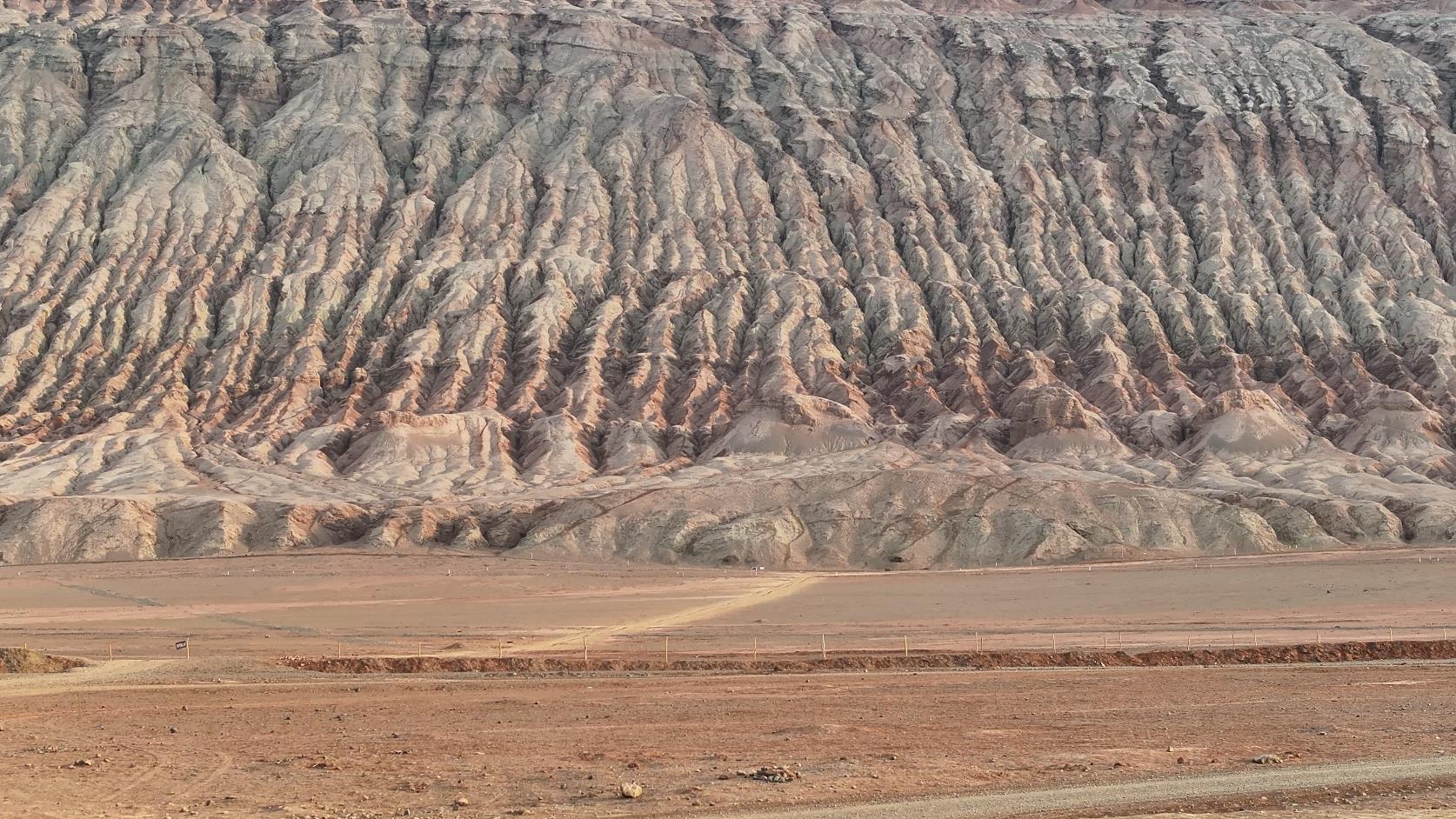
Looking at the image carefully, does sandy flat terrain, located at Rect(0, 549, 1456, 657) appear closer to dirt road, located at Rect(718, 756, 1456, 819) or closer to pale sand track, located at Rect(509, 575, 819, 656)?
pale sand track, located at Rect(509, 575, 819, 656)

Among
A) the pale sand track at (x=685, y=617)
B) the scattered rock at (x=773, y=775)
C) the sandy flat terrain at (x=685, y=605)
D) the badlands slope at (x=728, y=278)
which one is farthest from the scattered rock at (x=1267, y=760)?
the badlands slope at (x=728, y=278)

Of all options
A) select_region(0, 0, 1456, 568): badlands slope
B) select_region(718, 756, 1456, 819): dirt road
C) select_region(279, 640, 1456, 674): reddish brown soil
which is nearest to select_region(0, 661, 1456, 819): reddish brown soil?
select_region(718, 756, 1456, 819): dirt road

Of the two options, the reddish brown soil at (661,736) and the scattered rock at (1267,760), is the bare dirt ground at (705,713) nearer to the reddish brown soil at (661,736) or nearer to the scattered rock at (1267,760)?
the reddish brown soil at (661,736)

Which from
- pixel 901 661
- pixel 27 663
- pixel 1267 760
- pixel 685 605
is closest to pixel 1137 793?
pixel 1267 760

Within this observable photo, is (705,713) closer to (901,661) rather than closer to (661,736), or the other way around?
(661,736)

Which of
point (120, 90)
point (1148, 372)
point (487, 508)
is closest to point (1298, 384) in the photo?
point (1148, 372)

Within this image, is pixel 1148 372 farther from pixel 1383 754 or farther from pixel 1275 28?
pixel 1383 754
